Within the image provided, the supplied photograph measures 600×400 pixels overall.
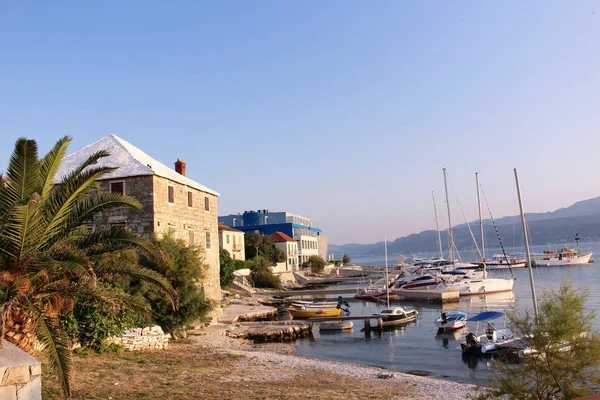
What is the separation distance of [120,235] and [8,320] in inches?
105

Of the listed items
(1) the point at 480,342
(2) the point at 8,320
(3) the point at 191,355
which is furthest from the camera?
(1) the point at 480,342

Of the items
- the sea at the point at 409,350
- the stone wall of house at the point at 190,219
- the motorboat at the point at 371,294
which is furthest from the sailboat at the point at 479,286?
the stone wall of house at the point at 190,219

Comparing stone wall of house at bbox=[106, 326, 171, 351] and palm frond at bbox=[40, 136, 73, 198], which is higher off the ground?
palm frond at bbox=[40, 136, 73, 198]

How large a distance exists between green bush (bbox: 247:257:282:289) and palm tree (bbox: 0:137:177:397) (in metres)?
56.9

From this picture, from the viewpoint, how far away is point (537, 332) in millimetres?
11055

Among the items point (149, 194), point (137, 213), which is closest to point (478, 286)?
point (149, 194)

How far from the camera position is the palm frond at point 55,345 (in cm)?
848

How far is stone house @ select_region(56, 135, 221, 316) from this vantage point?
80.3ft

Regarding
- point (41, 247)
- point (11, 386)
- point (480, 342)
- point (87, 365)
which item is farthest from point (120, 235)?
point (480, 342)

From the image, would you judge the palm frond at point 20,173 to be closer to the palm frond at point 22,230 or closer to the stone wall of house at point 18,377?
the palm frond at point 22,230

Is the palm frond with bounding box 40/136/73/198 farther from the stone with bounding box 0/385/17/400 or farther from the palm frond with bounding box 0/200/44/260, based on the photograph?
the stone with bounding box 0/385/17/400

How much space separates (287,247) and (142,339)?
71739 mm

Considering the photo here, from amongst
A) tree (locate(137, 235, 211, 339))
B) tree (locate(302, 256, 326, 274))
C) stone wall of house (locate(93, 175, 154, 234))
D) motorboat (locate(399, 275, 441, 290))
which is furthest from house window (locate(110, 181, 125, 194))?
tree (locate(302, 256, 326, 274))

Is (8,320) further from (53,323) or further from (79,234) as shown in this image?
(79,234)
